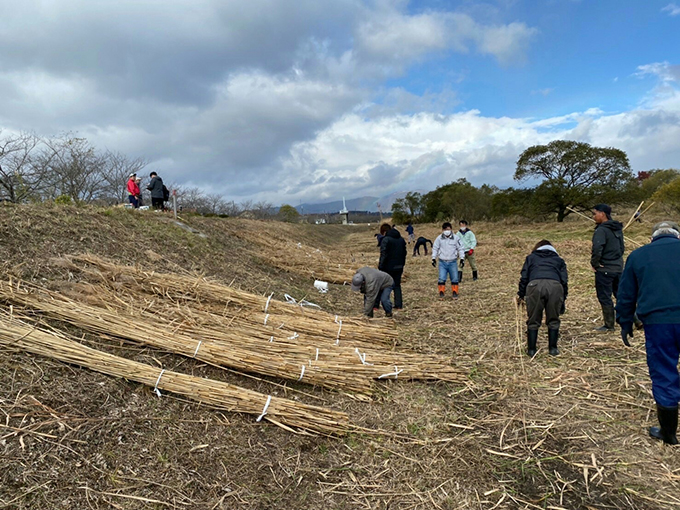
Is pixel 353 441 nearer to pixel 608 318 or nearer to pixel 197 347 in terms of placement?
pixel 197 347

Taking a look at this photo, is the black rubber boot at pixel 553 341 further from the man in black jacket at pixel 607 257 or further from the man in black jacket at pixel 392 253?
the man in black jacket at pixel 392 253

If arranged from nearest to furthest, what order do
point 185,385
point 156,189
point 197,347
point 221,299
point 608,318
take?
point 185,385
point 197,347
point 221,299
point 608,318
point 156,189

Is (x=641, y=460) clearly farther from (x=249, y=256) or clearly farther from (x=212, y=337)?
(x=249, y=256)

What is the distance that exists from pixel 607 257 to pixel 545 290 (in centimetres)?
145

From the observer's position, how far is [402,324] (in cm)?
628

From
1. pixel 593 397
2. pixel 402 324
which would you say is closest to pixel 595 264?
pixel 593 397

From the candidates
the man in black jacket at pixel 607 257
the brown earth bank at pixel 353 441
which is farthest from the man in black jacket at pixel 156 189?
the man in black jacket at pixel 607 257

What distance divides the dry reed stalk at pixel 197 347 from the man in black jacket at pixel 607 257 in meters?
3.67

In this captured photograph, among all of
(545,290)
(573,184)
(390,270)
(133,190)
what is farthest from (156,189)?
(573,184)

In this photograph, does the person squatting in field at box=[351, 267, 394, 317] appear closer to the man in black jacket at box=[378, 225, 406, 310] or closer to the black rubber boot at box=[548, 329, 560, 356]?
the man in black jacket at box=[378, 225, 406, 310]

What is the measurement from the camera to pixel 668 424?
2.86m

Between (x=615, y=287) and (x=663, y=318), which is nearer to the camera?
(x=663, y=318)

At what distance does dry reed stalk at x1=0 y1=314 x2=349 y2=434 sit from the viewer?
3.12 m

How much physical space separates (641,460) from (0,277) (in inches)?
243
